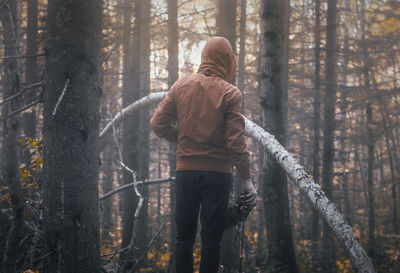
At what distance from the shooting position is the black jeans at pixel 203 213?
11.2ft

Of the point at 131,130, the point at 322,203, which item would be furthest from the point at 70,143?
the point at 131,130

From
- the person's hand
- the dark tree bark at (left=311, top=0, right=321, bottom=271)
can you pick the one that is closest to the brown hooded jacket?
the person's hand

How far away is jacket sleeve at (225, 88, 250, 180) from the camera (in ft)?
11.3

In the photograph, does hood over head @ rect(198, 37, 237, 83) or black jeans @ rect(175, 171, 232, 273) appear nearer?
black jeans @ rect(175, 171, 232, 273)

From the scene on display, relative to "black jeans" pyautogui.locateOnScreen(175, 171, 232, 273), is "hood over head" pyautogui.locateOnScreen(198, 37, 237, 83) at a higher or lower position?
higher

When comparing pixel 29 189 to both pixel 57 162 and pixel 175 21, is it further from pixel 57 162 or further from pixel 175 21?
pixel 175 21

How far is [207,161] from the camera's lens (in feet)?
11.5

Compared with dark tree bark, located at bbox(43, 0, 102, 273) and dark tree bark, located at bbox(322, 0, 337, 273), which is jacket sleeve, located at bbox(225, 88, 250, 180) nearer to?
dark tree bark, located at bbox(43, 0, 102, 273)

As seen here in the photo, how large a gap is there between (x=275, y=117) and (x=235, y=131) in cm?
238

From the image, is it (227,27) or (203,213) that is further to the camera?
(227,27)

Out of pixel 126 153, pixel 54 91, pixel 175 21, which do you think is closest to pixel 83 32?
pixel 54 91

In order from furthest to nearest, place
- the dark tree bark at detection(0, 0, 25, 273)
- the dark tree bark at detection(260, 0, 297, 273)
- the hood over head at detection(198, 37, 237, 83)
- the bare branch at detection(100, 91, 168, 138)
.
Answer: the bare branch at detection(100, 91, 168, 138) → the dark tree bark at detection(260, 0, 297, 273) → the dark tree bark at detection(0, 0, 25, 273) → the hood over head at detection(198, 37, 237, 83)

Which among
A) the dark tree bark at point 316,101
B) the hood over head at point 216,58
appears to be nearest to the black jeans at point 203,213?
the hood over head at point 216,58

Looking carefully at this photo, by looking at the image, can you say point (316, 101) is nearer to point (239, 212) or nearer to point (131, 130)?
point (131, 130)
